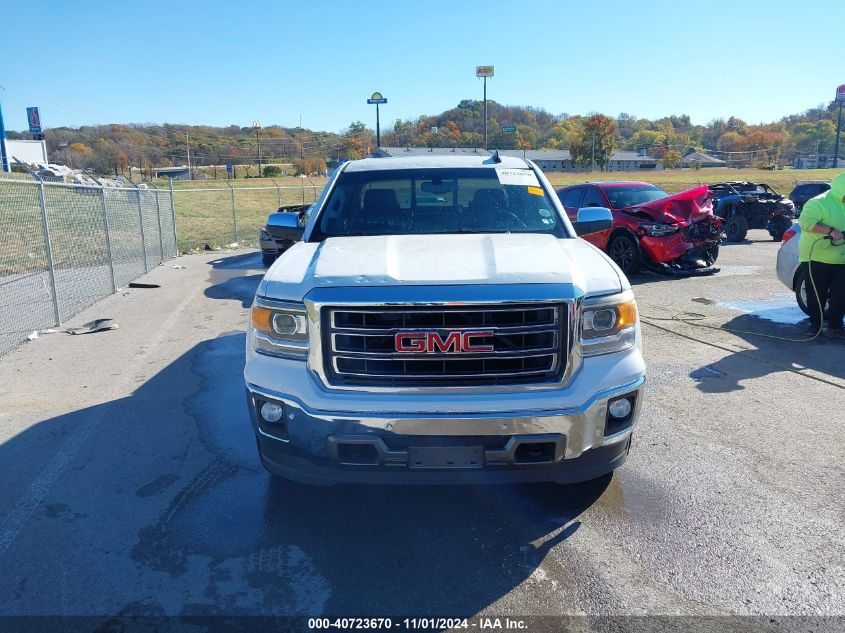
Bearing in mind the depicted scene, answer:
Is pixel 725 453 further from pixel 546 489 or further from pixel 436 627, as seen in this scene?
pixel 436 627

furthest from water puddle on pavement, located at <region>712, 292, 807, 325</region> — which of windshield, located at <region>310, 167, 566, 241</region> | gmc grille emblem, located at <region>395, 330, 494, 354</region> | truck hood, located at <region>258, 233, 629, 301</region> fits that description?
gmc grille emblem, located at <region>395, 330, 494, 354</region>

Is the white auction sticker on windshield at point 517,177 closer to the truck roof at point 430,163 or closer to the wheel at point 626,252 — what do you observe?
the truck roof at point 430,163

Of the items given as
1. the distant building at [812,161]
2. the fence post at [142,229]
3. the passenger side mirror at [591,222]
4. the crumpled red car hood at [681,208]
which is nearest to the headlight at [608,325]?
the passenger side mirror at [591,222]

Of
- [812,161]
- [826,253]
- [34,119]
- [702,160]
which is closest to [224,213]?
[826,253]

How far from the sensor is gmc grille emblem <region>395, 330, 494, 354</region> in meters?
2.96

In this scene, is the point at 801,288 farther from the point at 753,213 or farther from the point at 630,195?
the point at 753,213

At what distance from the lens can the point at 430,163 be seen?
498 cm

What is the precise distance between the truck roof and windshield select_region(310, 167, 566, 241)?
3.0 inches

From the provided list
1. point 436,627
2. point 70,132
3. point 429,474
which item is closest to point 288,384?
A: point 429,474

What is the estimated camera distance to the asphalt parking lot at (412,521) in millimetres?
2770

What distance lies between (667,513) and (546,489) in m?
0.67

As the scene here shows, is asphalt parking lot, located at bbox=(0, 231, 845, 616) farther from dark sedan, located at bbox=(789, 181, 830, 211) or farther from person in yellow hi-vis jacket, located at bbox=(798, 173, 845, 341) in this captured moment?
dark sedan, located at bbox=(789, 181, 830, 211)

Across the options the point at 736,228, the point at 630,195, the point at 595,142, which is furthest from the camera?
the point at 595,142

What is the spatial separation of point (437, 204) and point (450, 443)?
7.29 feet
